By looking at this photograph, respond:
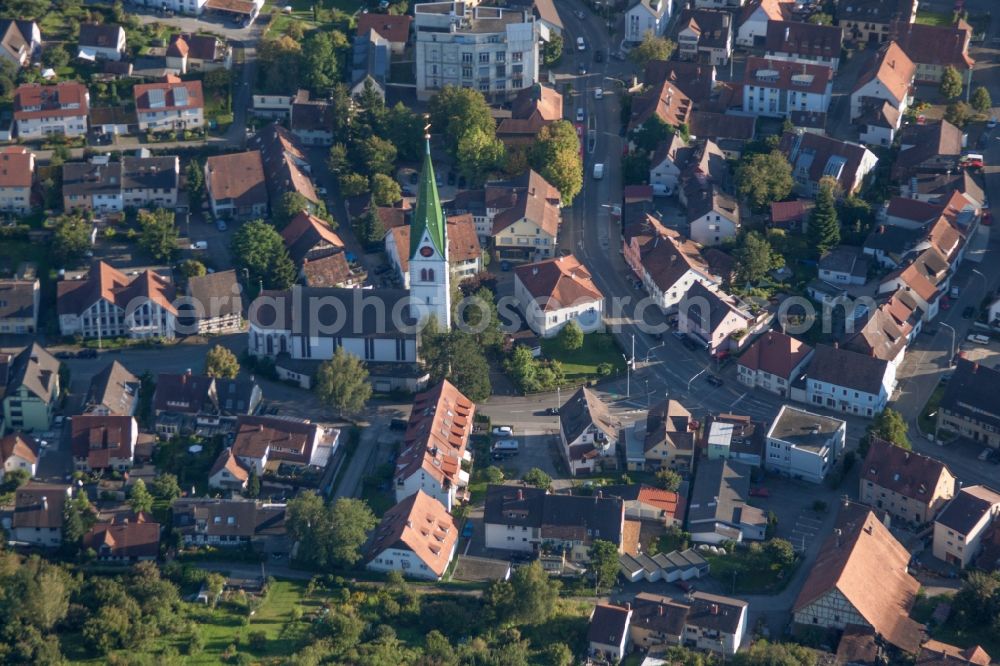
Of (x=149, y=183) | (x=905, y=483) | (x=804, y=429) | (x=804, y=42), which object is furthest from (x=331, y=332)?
(x=804, y=42)

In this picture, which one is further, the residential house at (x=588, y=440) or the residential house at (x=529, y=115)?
the residential house at (x=529, y=115)

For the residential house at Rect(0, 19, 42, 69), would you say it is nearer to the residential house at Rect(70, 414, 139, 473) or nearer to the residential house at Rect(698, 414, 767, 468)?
the residential house at Rect(70, 414, 139, 473)

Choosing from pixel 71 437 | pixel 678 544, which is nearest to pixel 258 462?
pixel 71 437

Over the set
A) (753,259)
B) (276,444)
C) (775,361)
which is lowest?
(276,444)

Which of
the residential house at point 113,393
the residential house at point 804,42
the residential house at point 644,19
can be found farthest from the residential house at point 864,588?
the residential house at point 644,19

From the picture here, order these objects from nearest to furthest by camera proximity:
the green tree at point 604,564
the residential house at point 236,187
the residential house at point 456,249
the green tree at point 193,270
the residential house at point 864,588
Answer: the residential house at point 864,588
the green tree at point 604,564
the green tree at point 193,270
the residential house at point 456,249
the residential house at point 236,187

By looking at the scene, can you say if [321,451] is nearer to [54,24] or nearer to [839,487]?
[839,487]

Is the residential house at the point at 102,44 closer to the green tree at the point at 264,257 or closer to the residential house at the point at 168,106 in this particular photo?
the residential house at the point at 168,106

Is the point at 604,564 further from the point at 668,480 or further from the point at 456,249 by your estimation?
the point at 456,249
